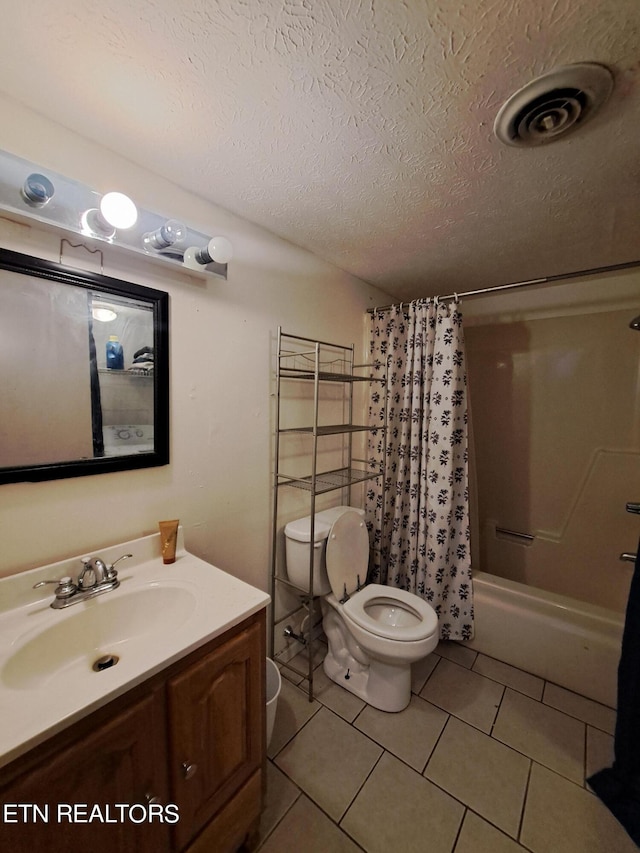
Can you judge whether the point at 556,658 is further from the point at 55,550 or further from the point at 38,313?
the point at 38,313

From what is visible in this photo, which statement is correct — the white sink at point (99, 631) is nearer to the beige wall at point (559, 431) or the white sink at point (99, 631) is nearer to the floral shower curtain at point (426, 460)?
the floral shower curtain at point (426, 460)

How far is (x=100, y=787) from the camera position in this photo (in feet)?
2.16

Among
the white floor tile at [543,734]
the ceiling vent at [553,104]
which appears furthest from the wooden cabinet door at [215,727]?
the ceiling vent at [553,104]

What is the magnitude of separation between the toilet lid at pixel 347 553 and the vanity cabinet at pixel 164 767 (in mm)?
685

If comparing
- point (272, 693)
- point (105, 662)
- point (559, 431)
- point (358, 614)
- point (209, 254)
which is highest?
point (209, 254)

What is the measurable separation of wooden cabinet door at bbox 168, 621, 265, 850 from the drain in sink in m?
0.25

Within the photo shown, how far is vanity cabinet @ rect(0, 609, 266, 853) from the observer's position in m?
0.58

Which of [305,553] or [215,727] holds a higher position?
[305,553]

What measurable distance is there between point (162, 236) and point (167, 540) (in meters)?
1.03

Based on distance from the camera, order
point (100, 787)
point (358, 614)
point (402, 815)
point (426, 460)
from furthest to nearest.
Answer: point (426, 460), point (358, 614), point (402, 815), point (100, 787)

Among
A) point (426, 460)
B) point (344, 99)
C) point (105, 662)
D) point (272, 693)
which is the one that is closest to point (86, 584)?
point (105, 662)

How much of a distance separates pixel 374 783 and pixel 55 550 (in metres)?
1.38

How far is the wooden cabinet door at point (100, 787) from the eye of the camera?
1.85 ft

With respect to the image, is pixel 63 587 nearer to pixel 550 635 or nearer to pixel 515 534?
pixel 550 635
